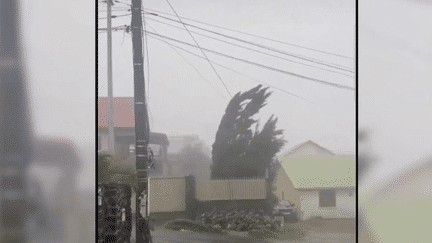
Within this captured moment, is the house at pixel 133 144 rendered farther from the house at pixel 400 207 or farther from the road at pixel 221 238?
the house at pixel 400 207

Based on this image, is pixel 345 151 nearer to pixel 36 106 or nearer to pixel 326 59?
pixel 326 59

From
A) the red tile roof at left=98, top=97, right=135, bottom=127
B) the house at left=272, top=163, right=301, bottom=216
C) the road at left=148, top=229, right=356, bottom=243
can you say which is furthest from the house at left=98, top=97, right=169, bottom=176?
the house at left=272, top=163, right=301, bottom=216

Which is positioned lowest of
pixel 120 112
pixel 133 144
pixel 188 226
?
pixel 188 226

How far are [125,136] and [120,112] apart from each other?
0.70ft

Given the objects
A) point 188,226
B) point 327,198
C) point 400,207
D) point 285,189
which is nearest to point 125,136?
point 188,226

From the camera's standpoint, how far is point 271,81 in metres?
2.54

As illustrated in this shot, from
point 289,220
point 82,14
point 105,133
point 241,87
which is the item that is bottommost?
point 289,220

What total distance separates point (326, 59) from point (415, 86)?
86cm

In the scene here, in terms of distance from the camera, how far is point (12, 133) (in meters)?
2.57

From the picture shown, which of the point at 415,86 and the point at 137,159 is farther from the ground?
the point at 415,86

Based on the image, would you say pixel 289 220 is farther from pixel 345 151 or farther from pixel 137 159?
pixel 137 159

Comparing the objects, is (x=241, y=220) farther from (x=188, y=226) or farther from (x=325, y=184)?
(x=325, y=184)

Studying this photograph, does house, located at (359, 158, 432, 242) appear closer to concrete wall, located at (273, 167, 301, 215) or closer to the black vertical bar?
concrete wall, located at (273, 167, 301, 215)

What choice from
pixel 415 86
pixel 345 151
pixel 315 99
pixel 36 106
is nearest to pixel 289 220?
A: pixel 345 151
